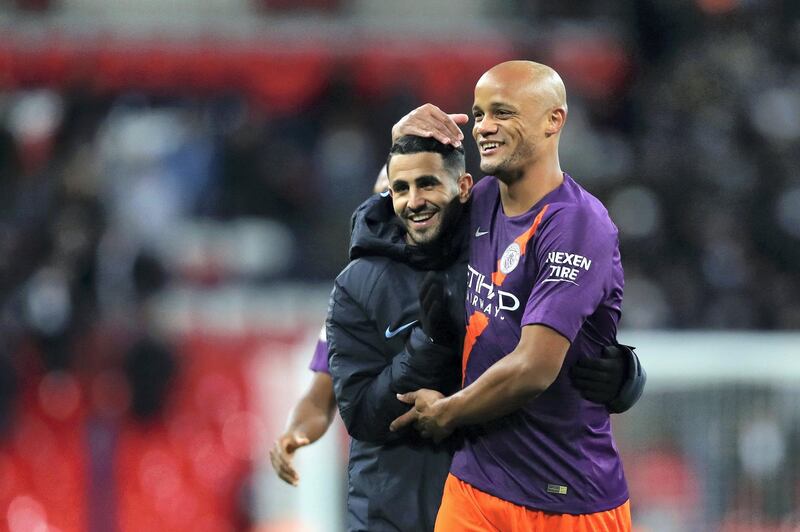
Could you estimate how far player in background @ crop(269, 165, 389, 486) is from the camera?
4.43 meters

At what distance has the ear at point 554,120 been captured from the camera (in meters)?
3.66

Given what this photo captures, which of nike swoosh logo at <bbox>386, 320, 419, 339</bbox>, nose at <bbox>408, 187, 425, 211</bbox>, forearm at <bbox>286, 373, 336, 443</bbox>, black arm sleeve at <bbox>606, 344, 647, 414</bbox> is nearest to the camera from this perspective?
black arm sleeve at <bbox>606, 344, 647, 414</bbox>

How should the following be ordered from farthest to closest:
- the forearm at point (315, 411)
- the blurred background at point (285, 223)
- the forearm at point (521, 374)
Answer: the blurred background at point (285, 223) → the forearm at point (315, 411) → the forearm at point (521, 374)

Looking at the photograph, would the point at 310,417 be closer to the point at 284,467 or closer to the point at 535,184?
the point at 284,467

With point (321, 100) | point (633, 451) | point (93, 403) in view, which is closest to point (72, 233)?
point (93, 403)

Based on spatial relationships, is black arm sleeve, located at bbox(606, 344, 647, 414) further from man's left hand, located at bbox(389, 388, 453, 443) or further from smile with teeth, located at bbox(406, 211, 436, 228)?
smile with teeth, located at bbox(406, 211, 436, 228)

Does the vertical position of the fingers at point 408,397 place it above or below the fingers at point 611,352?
below

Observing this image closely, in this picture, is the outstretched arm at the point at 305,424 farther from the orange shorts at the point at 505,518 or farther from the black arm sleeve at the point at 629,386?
the black arm sleeve at the point at 629,386

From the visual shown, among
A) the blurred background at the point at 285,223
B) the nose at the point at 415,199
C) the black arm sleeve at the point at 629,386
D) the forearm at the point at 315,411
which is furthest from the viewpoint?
the blurred background at the point at 285,223

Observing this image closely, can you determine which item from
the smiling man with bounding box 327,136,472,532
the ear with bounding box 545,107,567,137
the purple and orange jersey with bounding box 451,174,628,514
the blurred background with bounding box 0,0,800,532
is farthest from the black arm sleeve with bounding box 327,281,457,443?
the blurred background with bounding box 0,0,800,532

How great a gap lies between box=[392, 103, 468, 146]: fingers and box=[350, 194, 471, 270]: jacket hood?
0.20 metres

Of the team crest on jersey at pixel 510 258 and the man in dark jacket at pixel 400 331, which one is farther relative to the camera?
the man in dark jacket at pixel 400 331

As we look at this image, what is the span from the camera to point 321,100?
12.1 meters

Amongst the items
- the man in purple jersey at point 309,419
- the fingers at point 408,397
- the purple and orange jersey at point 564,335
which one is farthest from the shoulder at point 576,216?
the man in purple jersey at point 309,419
